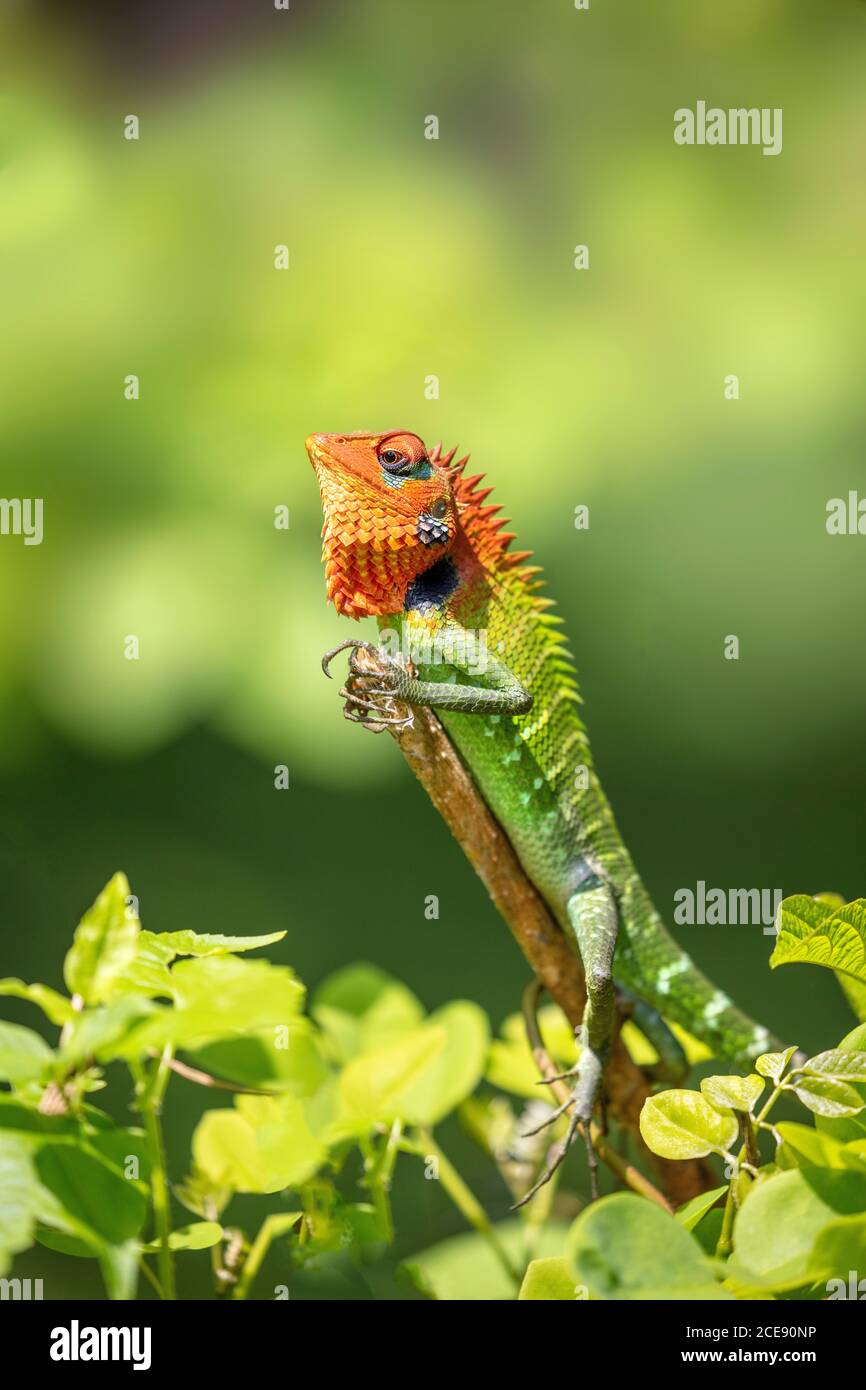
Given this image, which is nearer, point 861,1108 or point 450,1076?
point 861,1108

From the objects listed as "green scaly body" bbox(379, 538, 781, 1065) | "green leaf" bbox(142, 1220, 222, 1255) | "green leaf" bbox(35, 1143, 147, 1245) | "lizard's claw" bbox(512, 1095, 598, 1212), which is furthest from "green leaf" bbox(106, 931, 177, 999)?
"green scaly body" bbox(379, 538, 781, 1065)

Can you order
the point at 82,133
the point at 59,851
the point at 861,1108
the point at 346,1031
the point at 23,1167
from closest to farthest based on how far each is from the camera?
the point at 23,1167
the point at 861,1108
the point at 346,1031
the point at 59,851
the point at 82,133

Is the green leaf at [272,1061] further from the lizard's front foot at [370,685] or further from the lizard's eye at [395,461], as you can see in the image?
the lizard's eye at [395,461]

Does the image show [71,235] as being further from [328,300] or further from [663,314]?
[663,314]

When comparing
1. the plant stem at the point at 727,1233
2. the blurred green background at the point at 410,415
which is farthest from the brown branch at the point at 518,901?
the blurred green background at the point at 410,415

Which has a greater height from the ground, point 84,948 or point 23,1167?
point 84,948

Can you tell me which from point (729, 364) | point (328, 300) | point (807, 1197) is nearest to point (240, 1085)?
point (807, 1197)

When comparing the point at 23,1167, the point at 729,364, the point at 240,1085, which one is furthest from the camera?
the point at 729,364

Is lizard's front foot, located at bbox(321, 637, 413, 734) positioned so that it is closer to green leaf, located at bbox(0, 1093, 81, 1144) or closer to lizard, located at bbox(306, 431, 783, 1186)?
lizard, located at bbox(306, 431, 783, 1186)
